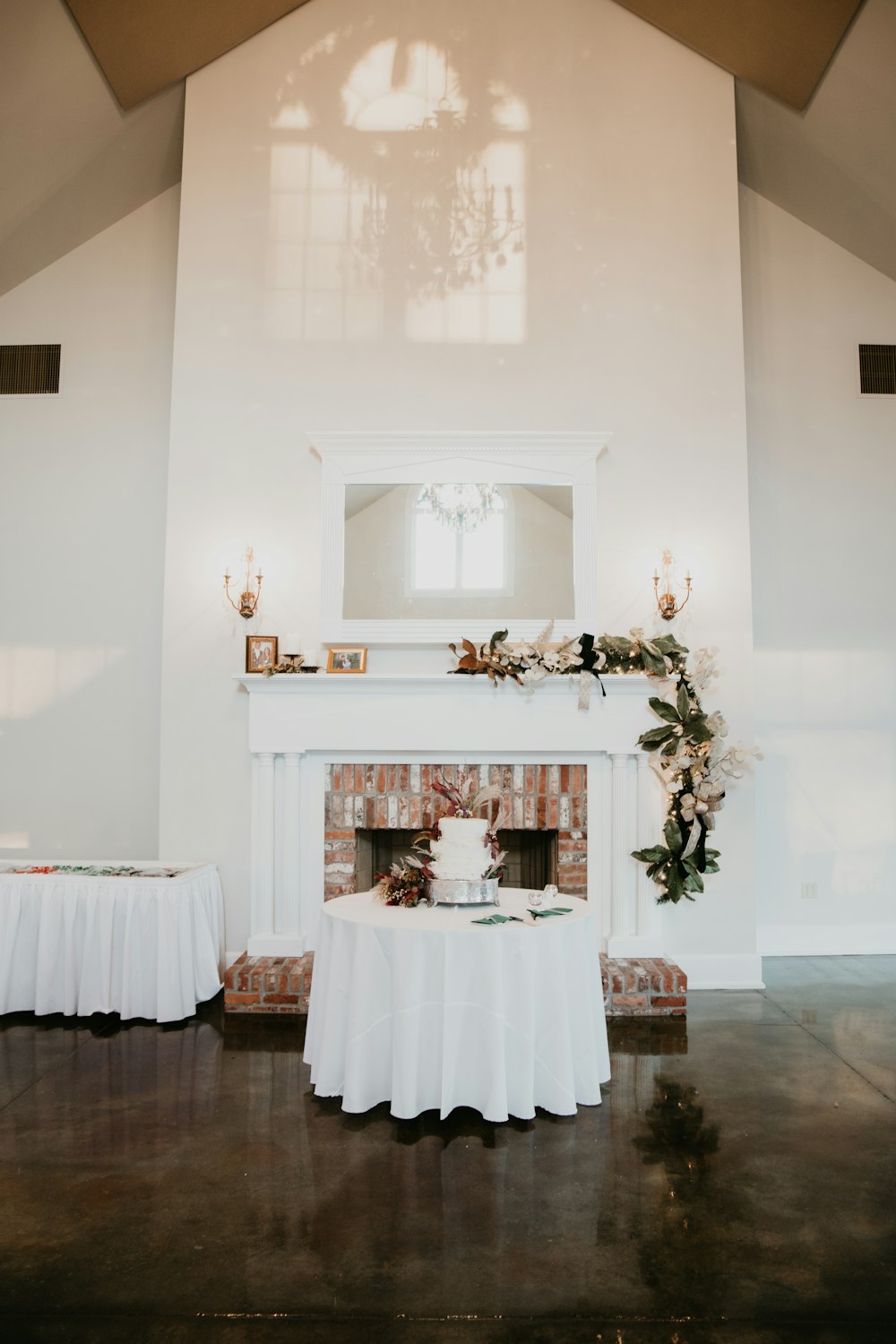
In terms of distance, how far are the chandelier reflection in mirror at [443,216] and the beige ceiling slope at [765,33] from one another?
1219 mm

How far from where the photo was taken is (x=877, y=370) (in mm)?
5969

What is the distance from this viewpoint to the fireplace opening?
532 cm

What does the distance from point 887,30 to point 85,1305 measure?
5.77 m

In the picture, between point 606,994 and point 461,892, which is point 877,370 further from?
point 461,892

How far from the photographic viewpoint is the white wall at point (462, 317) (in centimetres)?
517

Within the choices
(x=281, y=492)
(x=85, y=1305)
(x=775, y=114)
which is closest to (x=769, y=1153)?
(x=85, y=1305)

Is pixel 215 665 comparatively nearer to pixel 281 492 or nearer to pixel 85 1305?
pixel 281 492

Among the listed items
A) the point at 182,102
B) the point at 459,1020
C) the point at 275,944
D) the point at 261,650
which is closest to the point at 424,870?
the point at 459,1020

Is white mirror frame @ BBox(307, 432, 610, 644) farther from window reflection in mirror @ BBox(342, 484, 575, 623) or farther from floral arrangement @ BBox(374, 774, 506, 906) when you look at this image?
floral arrangement @ BBox(374, 774, 506, 906)

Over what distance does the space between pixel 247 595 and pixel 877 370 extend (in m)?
4.17

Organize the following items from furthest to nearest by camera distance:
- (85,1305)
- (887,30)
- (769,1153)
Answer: (887,30)
(769,1153)
(85,1305)

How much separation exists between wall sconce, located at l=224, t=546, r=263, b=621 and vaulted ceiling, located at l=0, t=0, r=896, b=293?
2438 millimetres

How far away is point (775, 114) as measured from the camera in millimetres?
5305

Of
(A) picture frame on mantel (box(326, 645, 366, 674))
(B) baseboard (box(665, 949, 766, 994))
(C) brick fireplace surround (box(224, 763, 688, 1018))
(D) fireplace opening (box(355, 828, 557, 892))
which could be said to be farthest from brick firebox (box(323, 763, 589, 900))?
(B) baseboard (box(665, 949, 766, 994))
